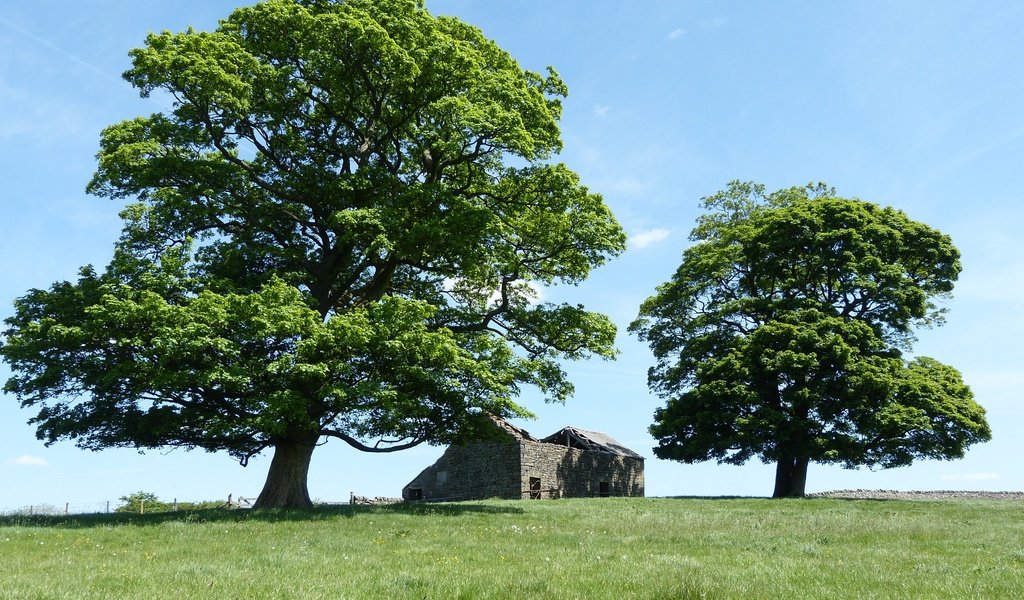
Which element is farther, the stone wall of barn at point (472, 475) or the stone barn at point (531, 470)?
the stone barn at point (531, 470)

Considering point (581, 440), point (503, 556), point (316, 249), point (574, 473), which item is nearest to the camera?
point (503, 556)

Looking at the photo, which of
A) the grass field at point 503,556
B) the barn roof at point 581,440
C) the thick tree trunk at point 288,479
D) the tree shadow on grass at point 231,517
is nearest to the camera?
the grass field at point 503,556

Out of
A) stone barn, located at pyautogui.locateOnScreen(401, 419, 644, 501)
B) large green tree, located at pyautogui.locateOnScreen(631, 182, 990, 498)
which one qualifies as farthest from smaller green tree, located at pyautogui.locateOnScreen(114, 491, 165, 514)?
large green tree, located at pyautogui.locateOnScreen(631, 182, 990, 498)

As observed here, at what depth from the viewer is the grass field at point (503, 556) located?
9945 mm

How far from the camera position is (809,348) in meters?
38.0

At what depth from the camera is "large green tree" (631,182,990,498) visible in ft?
122

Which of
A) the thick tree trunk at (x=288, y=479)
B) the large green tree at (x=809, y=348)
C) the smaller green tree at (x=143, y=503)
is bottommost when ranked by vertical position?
the smaller green tree at (x=143, y=503)

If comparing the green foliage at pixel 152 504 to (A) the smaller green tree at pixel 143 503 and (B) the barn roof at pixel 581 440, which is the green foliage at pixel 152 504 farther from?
(B) the barn roof at pixel 581 440

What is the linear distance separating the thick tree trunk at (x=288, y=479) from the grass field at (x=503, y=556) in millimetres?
2711

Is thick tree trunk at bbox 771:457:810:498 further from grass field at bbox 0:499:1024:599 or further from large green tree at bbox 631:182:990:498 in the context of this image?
grass field at bbox 0:499:1024:599

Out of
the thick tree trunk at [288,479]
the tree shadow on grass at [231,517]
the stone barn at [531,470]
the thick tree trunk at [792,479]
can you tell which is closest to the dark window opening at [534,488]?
the stone barn at [531,470]

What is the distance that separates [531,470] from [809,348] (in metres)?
15.9

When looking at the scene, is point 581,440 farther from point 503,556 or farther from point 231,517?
point 503,556

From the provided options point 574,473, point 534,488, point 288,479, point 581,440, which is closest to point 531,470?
point 534,488
